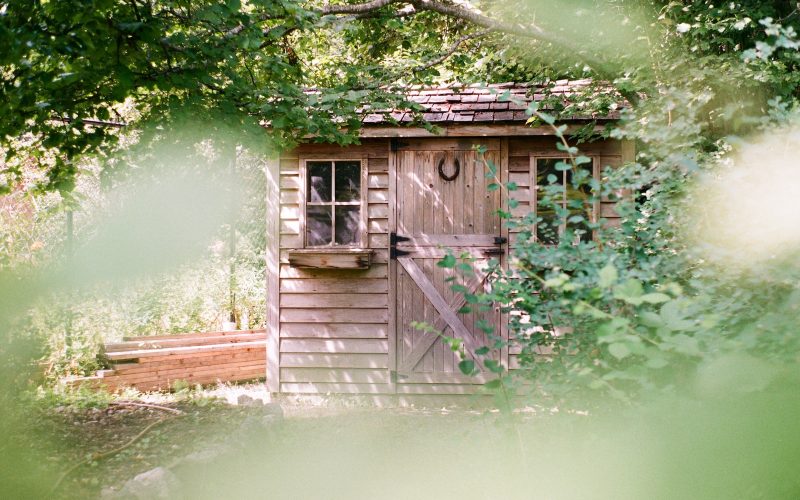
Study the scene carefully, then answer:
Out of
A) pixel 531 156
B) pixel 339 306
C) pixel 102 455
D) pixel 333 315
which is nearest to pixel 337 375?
pixel 333 315

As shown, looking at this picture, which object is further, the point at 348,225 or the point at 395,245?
the point at 348,225

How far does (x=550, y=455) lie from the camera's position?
7.49 ft

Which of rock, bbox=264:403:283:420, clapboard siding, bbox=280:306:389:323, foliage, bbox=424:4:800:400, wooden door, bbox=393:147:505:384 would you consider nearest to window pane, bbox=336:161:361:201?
wooden door, bbox=393:147:505:384

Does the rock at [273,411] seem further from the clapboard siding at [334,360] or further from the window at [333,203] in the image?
the window at [333,203]

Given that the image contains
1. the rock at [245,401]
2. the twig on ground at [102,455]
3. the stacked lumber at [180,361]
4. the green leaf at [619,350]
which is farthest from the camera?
the stacked lumber at [180,361]

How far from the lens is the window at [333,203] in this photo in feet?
22.0

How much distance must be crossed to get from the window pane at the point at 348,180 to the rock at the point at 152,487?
3.65 meters

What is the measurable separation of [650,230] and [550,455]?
1093 mm

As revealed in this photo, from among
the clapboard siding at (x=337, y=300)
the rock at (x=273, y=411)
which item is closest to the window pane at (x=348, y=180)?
the clapboard siding at (x=337, y=300)

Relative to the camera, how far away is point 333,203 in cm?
673

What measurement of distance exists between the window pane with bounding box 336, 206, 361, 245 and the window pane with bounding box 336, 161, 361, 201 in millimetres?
133

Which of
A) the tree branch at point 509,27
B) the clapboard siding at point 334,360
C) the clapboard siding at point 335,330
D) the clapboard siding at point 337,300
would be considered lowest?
the clapboard siding at point 334,360

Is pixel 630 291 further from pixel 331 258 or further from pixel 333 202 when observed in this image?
pixel 333 202

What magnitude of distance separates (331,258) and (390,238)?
68cm
